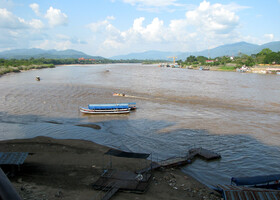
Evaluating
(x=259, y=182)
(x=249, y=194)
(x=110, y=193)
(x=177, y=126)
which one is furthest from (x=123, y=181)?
(x=177, y=126)

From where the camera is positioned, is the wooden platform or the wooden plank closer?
the wooden plank

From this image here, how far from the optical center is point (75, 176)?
11.0 metres

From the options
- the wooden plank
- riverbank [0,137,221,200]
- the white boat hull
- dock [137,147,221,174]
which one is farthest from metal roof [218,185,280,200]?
the white boat hull

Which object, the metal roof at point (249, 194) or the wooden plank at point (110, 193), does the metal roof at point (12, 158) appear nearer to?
the wooden plank at point (110, 193)

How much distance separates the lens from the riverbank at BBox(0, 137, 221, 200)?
31.1 feet

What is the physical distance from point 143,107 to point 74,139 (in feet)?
40.6

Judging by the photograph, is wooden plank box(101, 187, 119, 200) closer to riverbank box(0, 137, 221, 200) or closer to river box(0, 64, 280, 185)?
riverbank box(0, 137, 221, 200)

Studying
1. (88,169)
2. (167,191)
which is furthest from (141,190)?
(88,169)

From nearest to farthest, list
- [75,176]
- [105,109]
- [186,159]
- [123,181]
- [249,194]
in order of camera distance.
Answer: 1. [249,194]
2. [123,181]
3. [75,176]
4. [186,159]
5. [105,109]

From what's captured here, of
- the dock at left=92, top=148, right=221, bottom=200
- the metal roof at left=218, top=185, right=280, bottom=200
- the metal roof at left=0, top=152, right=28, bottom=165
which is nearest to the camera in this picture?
the metal roof at left=218, top=185, right=280, bottom=200

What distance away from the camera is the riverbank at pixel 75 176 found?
949cm

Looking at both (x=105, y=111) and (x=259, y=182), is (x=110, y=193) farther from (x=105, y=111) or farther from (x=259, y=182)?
(x=105, y=111)

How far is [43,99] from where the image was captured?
3114 cm

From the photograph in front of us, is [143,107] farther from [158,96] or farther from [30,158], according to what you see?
[30,158]
